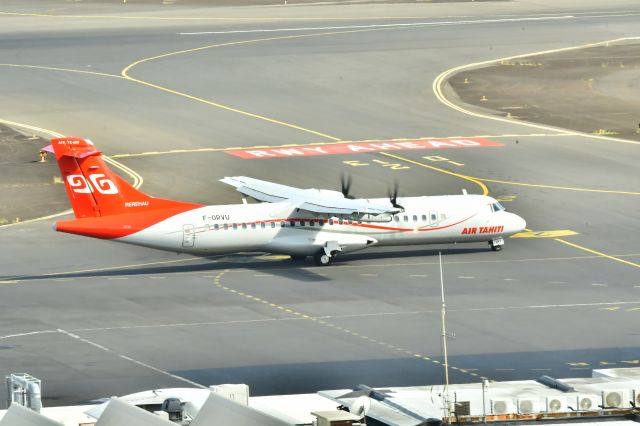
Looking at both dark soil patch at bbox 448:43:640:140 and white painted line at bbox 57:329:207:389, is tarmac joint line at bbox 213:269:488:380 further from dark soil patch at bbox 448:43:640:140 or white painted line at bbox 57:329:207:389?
dark soil patch at bbox 448:43:640:140

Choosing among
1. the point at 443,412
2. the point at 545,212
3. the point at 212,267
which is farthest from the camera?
the point at 545,212

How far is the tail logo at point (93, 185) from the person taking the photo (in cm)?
8106

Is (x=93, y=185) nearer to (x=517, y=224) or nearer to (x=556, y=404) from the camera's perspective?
(x=517, y=224)

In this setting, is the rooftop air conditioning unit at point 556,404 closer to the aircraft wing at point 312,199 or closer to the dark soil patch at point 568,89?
the aircraft wing at point 312,199

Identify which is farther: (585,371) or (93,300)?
(93,300)

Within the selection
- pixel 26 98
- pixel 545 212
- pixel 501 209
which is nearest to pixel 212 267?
pixel 501 209

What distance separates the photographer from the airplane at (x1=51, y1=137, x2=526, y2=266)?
80.9m

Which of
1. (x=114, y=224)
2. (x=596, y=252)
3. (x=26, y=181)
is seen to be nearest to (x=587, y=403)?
(x=114, y=224)

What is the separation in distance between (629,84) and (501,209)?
6295cm

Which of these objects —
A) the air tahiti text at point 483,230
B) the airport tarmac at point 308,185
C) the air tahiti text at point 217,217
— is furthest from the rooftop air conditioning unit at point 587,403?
the air tahiti text at point 483,230

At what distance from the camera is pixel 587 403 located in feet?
127

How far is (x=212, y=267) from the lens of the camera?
8550 cm

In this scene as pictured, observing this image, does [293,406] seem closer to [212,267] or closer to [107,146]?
[212,267]

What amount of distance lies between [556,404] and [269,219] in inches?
1801
